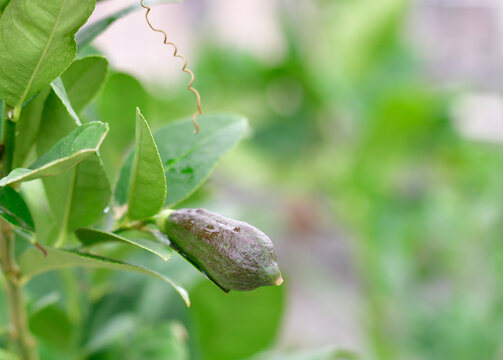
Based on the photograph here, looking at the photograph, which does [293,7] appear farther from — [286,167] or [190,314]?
[190,314]

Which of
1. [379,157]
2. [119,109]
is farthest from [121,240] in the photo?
[379,157]

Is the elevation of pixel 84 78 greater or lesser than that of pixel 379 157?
greater

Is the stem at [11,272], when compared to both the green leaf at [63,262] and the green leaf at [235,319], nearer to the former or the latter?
the green leaf at [63,262]

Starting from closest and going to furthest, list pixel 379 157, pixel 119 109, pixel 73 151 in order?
1. pixel 73 151
2. pixel 119 109
3. pixel 379 157

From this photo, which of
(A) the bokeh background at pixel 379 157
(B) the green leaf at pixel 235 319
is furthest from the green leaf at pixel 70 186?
(A) the bokeh background at pixel 379 157

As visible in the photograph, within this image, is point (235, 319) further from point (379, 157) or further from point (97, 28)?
point (379, 157)
